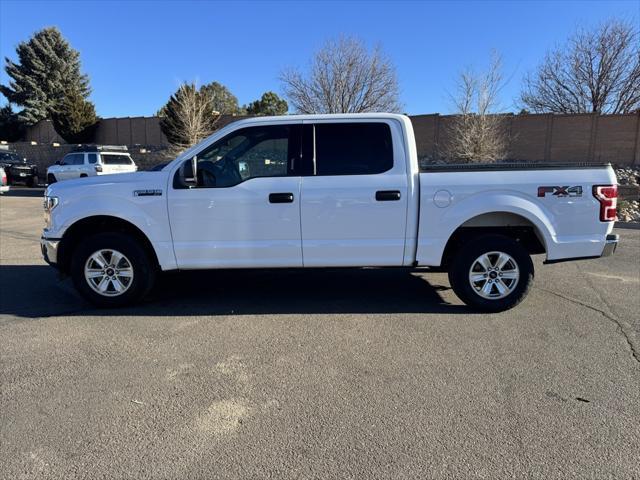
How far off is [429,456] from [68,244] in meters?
4.48

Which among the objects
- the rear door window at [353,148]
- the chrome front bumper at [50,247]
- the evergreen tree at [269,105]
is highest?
the evergreen tree at [269,105]

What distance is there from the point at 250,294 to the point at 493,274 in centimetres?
290

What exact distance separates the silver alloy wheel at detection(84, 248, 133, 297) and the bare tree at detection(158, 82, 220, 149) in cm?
2853

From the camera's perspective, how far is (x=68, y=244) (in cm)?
525

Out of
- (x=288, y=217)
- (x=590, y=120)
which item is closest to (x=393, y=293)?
(x=288, y=217)

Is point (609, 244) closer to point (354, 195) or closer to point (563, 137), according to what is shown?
point (354, 195)

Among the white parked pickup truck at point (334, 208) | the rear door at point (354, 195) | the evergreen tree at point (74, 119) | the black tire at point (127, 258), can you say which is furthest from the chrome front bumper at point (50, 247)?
the evergreen tree at point (74, 119)

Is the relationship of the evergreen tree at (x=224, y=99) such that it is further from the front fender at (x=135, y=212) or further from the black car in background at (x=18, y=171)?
Answer: the front fender at (x=135, y=212)

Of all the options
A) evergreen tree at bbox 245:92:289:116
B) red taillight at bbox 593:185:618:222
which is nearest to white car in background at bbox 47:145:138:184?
red taillight at bbox 593:185:618:222

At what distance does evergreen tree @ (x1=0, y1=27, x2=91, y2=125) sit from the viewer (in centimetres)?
4766

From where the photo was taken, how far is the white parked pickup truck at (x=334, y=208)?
4875mm

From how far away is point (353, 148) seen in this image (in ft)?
16.5

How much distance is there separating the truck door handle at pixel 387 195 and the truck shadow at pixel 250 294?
4.13 ft

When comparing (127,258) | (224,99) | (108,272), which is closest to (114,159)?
(108,272)
